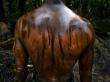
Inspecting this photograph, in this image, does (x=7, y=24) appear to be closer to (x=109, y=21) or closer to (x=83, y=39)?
(x=109, y=21)

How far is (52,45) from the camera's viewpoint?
2.30m

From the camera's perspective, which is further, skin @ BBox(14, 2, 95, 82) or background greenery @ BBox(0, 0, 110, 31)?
background greenery @ BBox(0, 0, 110, 31)

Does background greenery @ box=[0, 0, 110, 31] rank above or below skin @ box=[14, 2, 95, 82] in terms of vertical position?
below

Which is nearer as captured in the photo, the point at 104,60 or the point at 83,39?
the point at 83,39

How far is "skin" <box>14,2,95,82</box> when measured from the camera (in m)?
2.29

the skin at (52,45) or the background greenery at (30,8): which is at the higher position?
the skin at (52,45)

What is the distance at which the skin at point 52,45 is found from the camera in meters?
2.29

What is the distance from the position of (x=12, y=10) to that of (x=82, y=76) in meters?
4.97

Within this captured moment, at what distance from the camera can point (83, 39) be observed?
7.52 ft

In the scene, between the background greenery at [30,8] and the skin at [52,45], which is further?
the background greenery at [30,8]

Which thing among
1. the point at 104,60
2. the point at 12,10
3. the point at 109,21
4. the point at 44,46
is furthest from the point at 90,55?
the point at 109,21

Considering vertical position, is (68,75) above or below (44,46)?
below

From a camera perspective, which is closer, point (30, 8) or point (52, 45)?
point (52, 45)

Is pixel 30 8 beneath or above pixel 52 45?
beneath
